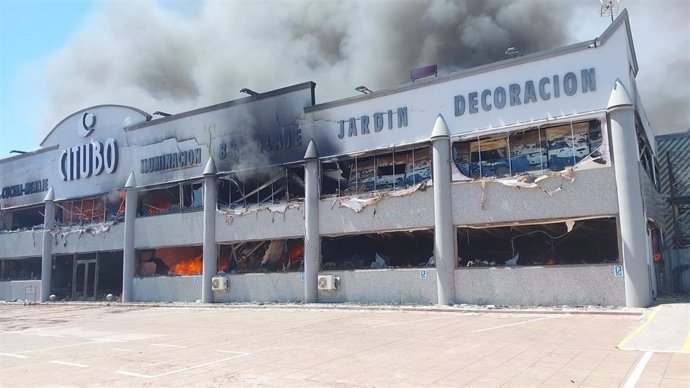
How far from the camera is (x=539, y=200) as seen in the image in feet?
54.1

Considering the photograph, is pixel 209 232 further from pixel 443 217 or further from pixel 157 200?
pixel 443 217

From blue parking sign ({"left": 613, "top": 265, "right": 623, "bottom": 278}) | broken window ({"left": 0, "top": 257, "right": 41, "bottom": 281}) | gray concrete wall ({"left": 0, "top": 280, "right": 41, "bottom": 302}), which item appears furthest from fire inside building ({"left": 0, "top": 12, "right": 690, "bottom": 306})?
broken window ({"left": 0, "top": 257, "right": 41, "bottom": 281})

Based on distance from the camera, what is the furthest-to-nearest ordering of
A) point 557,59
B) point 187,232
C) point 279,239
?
1. point 187,232
2. point 279,239
3. point 557,59

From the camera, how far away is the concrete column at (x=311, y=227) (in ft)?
66.8

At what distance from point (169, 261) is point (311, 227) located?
31.4ft

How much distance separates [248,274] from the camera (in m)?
22.4

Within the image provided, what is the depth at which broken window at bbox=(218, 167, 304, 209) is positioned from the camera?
22.4 meters

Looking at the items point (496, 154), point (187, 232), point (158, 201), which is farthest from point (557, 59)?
point (158, 201)

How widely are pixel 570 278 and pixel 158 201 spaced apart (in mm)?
20151

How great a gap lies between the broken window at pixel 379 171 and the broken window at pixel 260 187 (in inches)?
55.2

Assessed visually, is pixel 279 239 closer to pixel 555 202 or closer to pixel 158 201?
pixel 158 201

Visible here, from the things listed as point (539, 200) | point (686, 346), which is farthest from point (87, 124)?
point (686, 346)

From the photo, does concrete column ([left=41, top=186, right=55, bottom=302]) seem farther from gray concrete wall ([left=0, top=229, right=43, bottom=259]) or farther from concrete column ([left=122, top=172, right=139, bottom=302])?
concrete column ([left=122, top=172, right=139, bottom=302])

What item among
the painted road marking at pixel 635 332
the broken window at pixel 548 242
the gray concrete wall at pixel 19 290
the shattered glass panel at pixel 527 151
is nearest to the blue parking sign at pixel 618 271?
the painted road marking at pixel 635 332
